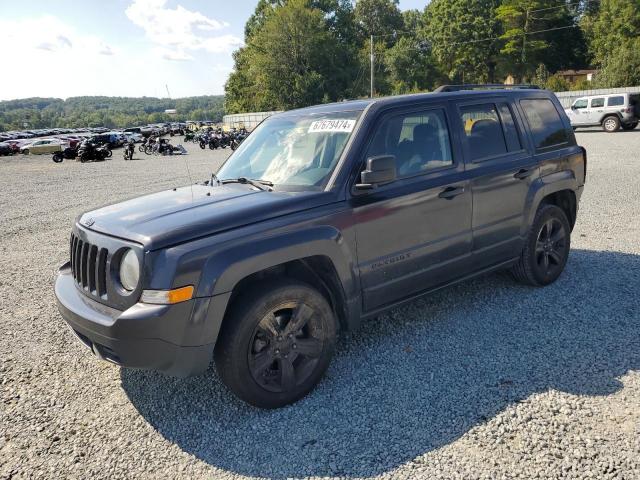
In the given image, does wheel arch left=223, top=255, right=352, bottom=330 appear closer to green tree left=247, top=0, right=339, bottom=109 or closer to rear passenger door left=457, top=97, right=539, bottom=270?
rear passenger door left=457, top=97, right=539, bottom=270

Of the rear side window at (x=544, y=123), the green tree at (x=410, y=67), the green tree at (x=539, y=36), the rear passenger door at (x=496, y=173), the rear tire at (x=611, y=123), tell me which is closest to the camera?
the rear passenger door at (x=496, y=173)

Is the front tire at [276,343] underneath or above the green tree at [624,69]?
underneath

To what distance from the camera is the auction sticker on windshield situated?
3645 mm

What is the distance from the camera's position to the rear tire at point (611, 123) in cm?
2347

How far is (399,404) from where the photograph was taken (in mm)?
3164

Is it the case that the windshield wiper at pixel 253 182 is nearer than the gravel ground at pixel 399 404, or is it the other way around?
the gravel ground at pixel 399 404

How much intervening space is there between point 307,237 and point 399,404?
1.21 meters

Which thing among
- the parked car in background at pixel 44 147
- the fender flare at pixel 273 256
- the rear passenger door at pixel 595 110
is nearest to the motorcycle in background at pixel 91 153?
the parked car in background at pixel 44 147

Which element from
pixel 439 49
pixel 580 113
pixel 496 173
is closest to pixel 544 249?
pixel 496 173

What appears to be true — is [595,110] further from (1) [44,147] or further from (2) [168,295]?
(1) [44,147]

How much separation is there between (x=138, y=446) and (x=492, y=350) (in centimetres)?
255

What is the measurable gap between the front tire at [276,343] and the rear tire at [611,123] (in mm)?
25196

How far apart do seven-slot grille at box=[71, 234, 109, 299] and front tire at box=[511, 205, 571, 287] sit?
3.68 meters

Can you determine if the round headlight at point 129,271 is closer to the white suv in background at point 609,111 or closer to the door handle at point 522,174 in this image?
the door handle at point 522,174
